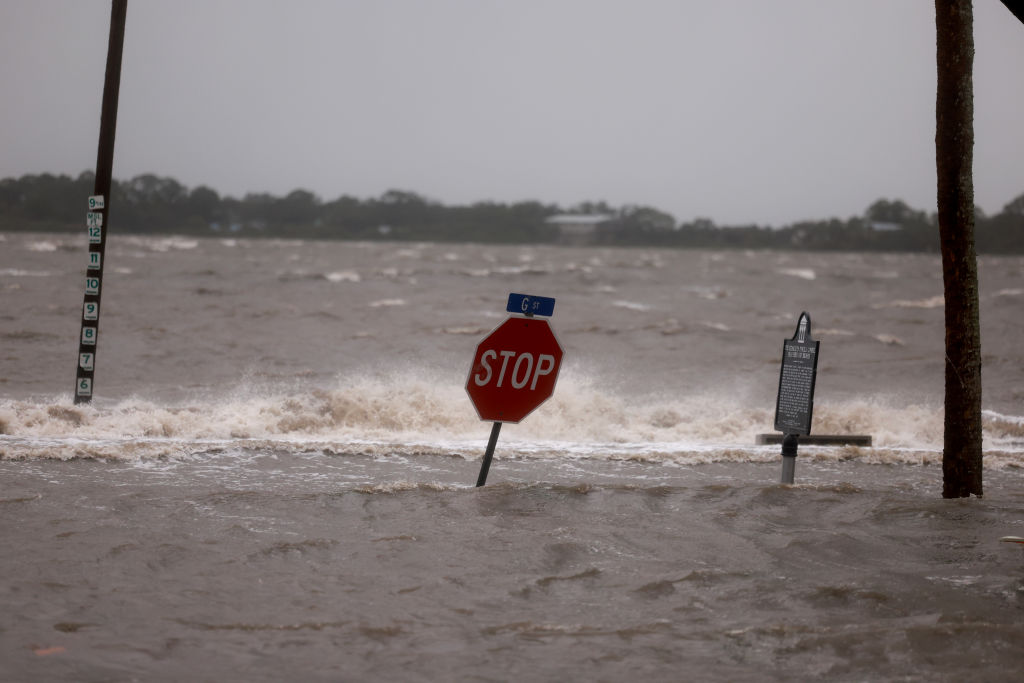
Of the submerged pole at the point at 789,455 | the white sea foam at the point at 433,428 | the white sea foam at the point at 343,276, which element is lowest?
the white sea foam at the point at 433,428

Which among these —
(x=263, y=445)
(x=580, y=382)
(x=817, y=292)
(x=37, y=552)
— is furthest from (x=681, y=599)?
(x=817, y=292)

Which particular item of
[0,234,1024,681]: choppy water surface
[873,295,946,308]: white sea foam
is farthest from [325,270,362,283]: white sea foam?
[0,234,1024,681]: choppy water surface

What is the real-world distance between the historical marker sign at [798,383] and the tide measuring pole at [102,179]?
7544mm

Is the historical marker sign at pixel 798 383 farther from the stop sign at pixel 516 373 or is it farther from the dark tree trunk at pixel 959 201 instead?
the stop sign at pixel 516 373

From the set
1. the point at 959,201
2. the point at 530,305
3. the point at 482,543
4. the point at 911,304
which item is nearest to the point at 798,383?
the point at 959,201

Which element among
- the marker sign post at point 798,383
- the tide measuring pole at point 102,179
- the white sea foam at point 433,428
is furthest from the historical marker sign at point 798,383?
the tide measuring pole at point 102,179

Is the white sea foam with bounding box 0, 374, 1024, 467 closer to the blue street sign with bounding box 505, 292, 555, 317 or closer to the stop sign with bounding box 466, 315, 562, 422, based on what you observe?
the stop sign with bounding box 466, 315, 562, 422

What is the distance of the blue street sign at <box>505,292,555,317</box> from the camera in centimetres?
674

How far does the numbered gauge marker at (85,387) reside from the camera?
1090 cm

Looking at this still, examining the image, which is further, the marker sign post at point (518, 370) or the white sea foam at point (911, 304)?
the white sea foam at point (911, 304)

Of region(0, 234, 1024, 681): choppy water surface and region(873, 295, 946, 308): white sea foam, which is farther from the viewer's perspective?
region(873, 295, 946, 308): white sea foam

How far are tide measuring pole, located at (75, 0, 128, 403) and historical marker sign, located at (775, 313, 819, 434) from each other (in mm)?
7544

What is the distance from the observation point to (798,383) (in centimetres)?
678

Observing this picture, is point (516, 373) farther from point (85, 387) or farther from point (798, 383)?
point (85, 387)
